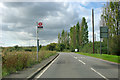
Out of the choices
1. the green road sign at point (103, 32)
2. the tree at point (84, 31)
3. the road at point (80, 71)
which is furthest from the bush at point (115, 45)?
the tree at point (84, 31)

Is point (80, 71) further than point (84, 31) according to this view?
No

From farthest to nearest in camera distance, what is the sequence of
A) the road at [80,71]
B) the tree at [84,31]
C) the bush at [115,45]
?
1. the tree at [84,31]
2. the bush at [115,45]
3. the road at [80,71]

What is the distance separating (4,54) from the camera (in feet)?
37.5

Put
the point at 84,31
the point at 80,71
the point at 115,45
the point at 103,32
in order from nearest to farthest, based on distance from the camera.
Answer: the point at 80,71 < the point at 115,45 < the point at 103,32 < the point at 84,31

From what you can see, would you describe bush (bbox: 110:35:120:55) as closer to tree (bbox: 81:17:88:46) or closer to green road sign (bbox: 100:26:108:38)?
green road sign (bbox: 100:26:108:38)

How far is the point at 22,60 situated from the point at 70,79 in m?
5.42

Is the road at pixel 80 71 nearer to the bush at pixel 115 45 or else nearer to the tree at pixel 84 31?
the bush at pixel 115 45

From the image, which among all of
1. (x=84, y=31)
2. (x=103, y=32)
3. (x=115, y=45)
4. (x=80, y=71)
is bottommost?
(x=80, y=71)

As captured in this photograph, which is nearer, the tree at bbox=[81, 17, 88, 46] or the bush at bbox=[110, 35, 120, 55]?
the bush at bbox=[110, 35, 120, 55]

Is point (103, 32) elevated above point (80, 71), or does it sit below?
above

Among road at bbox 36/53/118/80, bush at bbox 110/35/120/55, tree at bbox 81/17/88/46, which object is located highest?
tree at bbox 81/17/88/46

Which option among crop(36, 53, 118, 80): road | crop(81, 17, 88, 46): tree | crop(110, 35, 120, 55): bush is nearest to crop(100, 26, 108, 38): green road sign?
crop(110, 35, 120, 55): bush

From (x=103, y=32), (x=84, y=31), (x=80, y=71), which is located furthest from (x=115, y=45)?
(x=84, y=31)

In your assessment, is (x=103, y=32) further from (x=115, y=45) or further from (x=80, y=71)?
(x=80, y=71)
